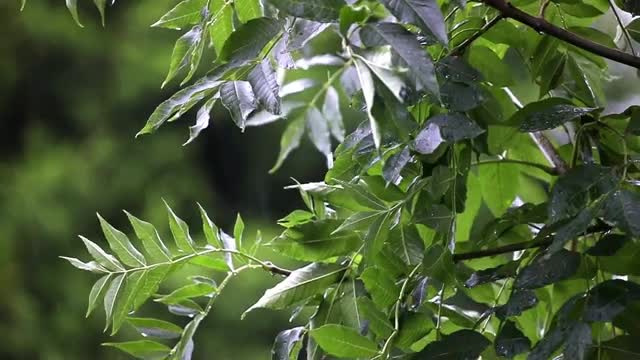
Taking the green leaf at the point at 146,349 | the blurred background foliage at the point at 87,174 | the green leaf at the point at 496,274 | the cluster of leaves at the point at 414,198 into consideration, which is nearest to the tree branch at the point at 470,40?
the cluster of leaves at the point at 414,198

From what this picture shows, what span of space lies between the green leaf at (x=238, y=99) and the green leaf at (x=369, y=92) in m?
0.09

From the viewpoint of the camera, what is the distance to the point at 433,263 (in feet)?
1.26

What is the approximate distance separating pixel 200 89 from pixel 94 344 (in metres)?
2.01

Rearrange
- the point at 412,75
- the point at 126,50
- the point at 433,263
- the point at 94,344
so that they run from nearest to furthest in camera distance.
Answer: the point at 412,75
the point at 433,263
the point at 94,344
the point at 126,50

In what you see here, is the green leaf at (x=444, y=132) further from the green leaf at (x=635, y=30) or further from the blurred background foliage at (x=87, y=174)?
the blurred background foliage at (x=87, y=174)

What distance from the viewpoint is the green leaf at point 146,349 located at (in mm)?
437

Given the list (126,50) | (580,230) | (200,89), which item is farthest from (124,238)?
(126,50)

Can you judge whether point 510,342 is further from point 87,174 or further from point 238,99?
point 87,174

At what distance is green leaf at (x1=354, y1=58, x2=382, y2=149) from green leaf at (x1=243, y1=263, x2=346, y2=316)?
5.8 inches

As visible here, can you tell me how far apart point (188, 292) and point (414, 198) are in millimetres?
124

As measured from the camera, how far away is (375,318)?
0.38m

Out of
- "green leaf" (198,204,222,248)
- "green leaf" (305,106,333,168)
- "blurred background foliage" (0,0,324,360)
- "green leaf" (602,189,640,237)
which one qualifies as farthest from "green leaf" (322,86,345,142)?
"blurred background foliage" (0,0,324,360)

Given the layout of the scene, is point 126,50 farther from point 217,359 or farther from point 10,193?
point 217,359

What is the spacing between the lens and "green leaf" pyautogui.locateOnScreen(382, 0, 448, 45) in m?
0.28
